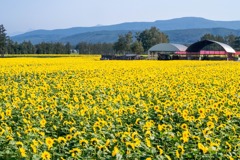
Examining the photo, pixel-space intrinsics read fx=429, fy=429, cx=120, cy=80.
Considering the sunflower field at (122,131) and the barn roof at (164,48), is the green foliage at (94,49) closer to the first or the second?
the barn roof at (164,48)

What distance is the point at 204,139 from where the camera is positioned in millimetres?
5672

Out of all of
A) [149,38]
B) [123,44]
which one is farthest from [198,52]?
[149,38]

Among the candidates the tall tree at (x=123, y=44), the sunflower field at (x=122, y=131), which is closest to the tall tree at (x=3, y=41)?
the tall tree at (x=123, y=44)

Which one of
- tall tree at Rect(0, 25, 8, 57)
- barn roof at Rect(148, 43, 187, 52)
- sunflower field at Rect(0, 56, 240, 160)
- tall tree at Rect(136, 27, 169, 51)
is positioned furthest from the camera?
tall tree at Rect(136, 27, 169, 51)


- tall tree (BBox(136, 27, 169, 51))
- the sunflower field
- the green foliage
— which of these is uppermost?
tall tree (BBox(136, 27, 169, 51))

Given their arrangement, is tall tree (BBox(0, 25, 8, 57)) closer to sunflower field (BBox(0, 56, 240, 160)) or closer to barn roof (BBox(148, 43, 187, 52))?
barn roof (BBox(148, 43, 187, 52))

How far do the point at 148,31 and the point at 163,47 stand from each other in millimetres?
47347

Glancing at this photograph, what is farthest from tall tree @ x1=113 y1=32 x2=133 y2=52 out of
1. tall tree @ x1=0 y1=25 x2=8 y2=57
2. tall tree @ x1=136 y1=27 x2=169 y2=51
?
tall tree @ x1=0 y1=25 x2=8 y2=57

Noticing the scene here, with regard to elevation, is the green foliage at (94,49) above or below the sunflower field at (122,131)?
below

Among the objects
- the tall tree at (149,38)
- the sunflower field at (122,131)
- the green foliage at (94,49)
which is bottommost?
the green foliage at (94,49)

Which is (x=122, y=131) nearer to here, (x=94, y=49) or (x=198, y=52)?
(x=198, y=52)

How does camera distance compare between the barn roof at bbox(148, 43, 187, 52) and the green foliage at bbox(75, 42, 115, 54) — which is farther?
the green foliage at bbox(75, 42, 115, 54)

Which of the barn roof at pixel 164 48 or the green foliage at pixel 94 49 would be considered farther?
the green foliage at pixel 94 49

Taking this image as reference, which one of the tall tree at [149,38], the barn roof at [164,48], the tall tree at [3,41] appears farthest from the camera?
the tall tree at [149,38]
